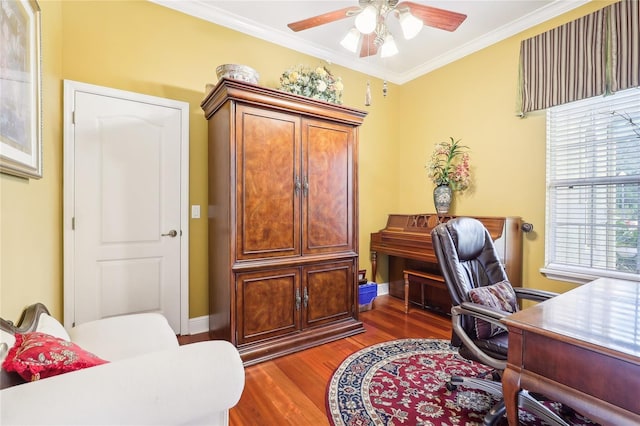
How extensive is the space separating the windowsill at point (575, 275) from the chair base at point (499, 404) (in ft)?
4.74

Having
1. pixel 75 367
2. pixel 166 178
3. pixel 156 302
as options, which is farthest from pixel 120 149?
pixel 75 367

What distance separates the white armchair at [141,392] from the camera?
0.68 m

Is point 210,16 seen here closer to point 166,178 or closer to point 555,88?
point 166,178

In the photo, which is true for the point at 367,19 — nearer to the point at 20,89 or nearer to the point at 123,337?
the point at 20,89

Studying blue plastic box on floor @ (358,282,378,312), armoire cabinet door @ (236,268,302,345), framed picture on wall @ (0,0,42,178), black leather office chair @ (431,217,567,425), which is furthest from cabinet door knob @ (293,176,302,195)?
framed picture on wall @ (0,0,42,178)

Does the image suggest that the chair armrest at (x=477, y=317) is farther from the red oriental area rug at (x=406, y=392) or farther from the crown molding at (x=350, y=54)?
the crown molding at (x=350, y=54)

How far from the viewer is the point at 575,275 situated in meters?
2.52

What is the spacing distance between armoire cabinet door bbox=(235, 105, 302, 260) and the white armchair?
1391 millimetres

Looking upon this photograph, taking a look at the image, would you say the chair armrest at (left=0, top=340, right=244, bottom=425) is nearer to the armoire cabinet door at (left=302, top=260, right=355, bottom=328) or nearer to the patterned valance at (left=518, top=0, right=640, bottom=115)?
the armoire cabinet door at (left=302, top=260, right=355, bottom=328)

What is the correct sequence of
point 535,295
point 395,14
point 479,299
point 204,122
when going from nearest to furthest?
point 479,299 → point 535,295 → point 395,14 → point 204,122

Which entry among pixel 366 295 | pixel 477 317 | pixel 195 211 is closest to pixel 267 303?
pixel 195 211

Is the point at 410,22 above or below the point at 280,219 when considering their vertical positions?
above

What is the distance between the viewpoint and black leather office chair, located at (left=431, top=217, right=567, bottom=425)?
4.81ft

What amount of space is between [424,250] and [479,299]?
1473 mm
